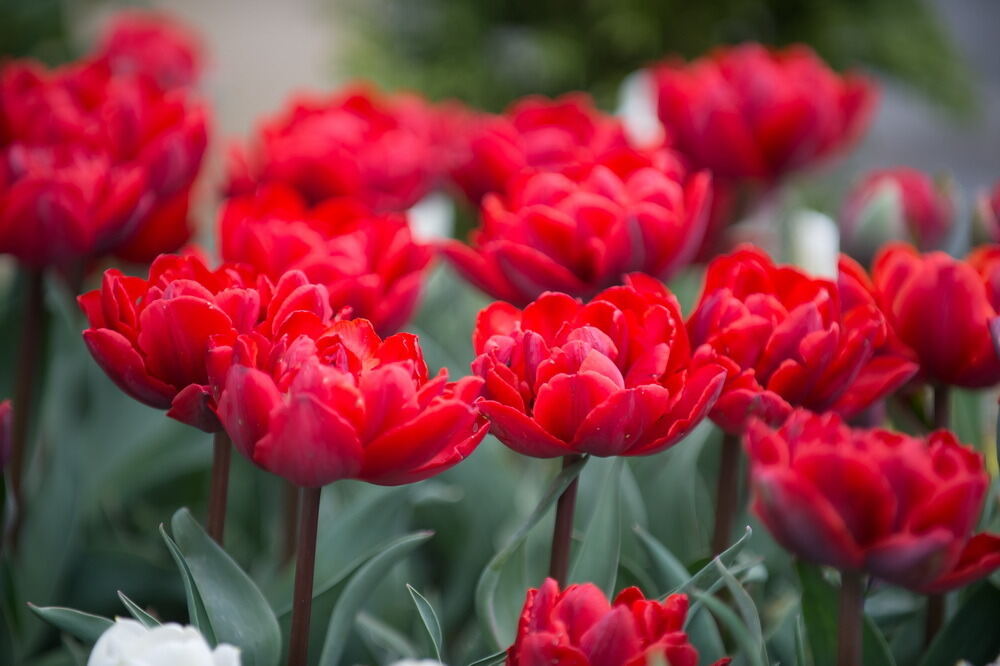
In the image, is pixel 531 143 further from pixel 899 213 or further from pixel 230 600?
pixel 230 600

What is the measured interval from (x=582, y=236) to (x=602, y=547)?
132 mm

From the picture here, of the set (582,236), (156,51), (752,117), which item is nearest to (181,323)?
(582,236)

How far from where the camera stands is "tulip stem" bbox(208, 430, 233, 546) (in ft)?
1.25

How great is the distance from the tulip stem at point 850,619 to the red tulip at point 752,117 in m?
0.37

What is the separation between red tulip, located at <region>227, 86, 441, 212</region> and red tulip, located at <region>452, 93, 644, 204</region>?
36mm

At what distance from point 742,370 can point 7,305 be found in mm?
463

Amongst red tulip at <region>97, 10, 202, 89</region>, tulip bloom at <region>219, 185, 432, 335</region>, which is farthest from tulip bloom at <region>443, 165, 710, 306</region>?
red tulip at <region>97, 10, 202, 89</region>

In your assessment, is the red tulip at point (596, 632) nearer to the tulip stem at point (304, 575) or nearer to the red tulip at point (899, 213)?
the tulip stem at point (304, 575)

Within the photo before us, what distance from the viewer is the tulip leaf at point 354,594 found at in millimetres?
357

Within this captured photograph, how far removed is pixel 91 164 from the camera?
481 mm

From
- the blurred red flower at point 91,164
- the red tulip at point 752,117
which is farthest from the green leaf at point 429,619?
the red tulip at point 752,117

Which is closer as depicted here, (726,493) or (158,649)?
(158,649)

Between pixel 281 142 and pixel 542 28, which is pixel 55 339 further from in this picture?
pixel 542 28

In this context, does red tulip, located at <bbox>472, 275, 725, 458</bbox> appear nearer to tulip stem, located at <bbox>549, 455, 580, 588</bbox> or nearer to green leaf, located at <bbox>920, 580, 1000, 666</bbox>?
tulip stem, located at <bbox>549, 455, 580, 588</bbox>
